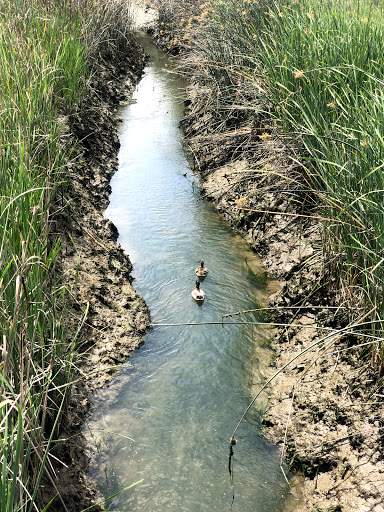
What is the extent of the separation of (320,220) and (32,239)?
2550 mm

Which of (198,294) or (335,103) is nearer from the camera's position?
(335,103)

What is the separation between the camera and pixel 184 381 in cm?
405

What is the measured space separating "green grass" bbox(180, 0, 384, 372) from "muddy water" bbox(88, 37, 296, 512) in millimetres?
1018

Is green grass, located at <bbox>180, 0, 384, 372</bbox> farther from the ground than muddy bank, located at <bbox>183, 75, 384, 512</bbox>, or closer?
farther from the ground

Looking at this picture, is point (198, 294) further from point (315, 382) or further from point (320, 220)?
point (315, 382)

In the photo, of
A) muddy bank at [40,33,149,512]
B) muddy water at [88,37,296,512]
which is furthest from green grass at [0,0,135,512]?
muddy water at [88,37,296,512]

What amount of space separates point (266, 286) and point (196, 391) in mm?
1581

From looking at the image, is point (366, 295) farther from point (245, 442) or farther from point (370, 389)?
point (245, 442)

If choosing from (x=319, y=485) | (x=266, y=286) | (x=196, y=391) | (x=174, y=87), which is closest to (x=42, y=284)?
(x=196, y=391)

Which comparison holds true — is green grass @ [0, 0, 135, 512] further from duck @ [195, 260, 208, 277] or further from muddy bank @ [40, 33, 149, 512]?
duck @ [195, 260, 208, 277]

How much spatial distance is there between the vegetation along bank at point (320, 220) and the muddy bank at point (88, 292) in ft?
4.03

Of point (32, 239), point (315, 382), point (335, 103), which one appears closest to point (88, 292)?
point (32, 239)

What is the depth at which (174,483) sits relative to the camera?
329 centimetres

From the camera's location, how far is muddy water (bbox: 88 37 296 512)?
3283 mm
